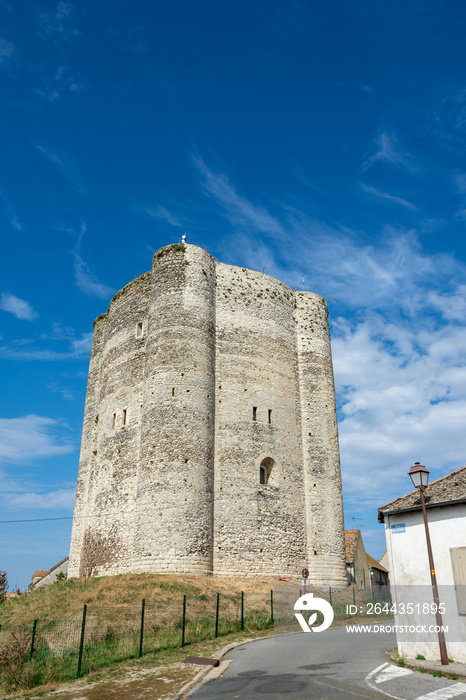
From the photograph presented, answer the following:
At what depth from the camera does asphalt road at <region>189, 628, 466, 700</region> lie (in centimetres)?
870

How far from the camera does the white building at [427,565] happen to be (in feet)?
35.5

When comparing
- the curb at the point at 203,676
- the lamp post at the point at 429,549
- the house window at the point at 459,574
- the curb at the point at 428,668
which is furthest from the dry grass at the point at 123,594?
the house window at the point at 459,574

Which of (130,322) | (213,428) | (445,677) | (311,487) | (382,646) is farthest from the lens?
(130,322)

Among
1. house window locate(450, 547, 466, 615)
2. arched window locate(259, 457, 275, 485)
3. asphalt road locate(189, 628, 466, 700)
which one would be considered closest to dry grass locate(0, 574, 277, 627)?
asphalt road locate(189, 628, 466, 700)

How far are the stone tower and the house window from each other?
1569 centimetres

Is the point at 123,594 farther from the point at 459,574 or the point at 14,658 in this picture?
the point at 459,574

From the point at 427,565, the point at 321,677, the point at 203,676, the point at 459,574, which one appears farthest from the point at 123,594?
the point at 459,574

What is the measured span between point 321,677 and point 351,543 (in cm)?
3306

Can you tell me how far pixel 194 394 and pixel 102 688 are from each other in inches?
696

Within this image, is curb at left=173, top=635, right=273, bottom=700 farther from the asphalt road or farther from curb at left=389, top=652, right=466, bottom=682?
curb at left=389, top=652, right=466, bottom=682

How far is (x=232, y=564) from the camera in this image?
2602cm

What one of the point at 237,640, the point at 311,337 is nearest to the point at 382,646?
the point at 237,640

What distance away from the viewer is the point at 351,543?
4103 cm

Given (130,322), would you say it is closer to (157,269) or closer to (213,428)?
(157,269)
